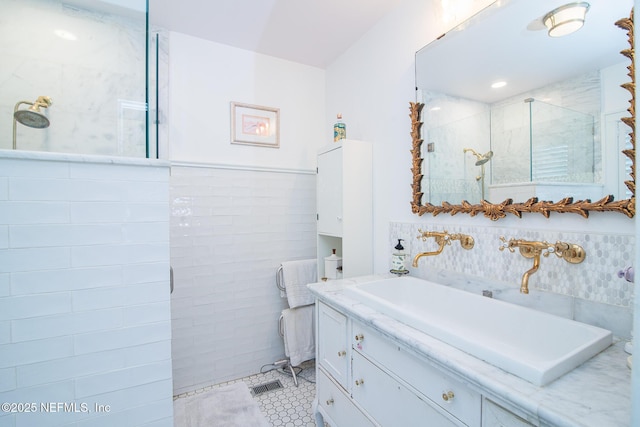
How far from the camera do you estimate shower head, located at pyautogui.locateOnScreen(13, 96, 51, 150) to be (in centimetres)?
118

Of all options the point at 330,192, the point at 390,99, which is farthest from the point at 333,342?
the point at 390,99

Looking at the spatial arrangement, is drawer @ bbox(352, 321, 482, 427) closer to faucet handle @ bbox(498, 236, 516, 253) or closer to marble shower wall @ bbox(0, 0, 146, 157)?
faucet handle @ bbox(498, 236, 516, 253)

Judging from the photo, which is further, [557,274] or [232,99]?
[232,99]

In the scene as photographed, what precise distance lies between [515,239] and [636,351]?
844 mm

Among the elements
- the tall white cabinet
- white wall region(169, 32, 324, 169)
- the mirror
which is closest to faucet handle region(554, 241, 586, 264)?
the mirror

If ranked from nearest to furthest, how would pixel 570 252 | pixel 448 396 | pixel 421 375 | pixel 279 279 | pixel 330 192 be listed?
pixel 448 396 → pixel 421 375 → pixel 570 252 → pixel 330 192 → pixel 279 279

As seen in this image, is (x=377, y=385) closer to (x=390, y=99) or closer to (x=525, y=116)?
(x=525, y=116)

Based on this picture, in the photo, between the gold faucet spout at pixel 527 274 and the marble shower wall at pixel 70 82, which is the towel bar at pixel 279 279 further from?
the gold faucet spout at pixel 527 274

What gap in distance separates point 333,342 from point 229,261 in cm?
124

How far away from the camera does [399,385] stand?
1104 millimetres

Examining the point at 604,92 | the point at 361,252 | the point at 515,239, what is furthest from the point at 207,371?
the point at 604,92

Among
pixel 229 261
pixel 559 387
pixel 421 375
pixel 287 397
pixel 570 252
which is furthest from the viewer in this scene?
pixel 229 261

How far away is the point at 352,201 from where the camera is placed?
2.14m

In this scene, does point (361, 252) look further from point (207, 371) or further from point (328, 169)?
point (207, 371)
